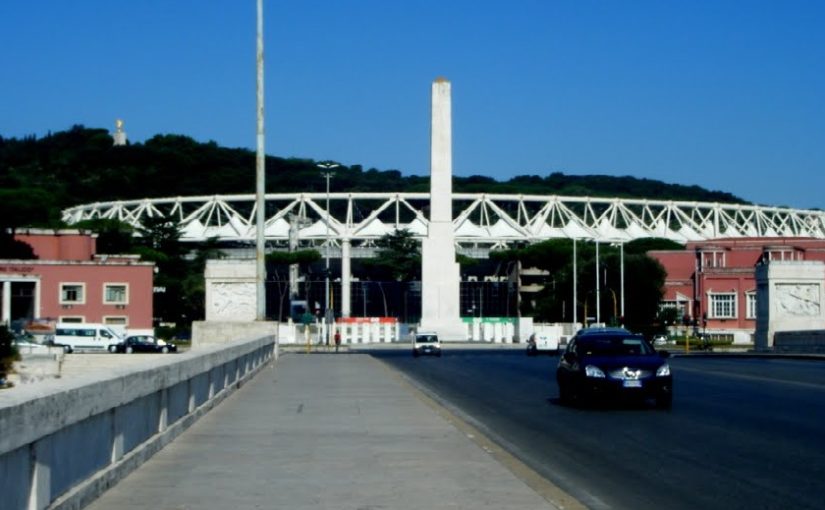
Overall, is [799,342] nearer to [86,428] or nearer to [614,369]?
[614,369]

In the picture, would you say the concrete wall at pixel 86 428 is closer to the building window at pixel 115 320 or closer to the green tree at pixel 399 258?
the building window at pixel 115 320

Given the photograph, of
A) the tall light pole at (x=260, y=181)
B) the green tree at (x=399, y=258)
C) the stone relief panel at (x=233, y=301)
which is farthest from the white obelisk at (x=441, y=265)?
the green tree at (x=399, y=258)

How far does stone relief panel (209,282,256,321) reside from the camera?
47375 mm

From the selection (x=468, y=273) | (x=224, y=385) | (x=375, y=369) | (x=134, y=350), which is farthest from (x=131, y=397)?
(x=468, y=273)

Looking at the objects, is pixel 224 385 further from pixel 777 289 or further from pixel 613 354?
pixel 777 289

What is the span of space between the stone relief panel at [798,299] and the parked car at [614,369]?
37540mm

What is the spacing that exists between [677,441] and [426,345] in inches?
1886

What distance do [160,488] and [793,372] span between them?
3086cm

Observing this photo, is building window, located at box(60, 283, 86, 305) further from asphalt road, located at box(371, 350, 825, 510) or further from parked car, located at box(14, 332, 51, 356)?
asphalt road, located at box(371, 350, 825, 510)

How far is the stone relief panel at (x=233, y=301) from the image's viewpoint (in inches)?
1865

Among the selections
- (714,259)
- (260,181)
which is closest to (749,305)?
(714,259)

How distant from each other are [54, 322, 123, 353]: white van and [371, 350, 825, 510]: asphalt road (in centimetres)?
3941

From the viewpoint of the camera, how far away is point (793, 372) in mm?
39844

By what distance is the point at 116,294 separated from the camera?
292 ft
